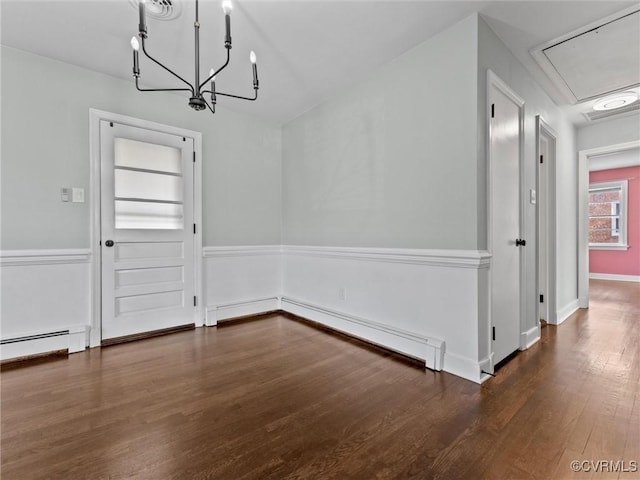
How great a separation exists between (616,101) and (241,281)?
470cm

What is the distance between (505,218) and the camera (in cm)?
236

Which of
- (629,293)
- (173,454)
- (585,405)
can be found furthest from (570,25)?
(629,293)

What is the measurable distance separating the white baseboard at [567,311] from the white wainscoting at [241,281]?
3.38m

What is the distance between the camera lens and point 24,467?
49.7 inches

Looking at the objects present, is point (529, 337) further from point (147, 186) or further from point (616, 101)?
point (147, 186)

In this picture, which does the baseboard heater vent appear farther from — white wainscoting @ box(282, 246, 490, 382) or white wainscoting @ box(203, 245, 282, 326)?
white wainscoting @ box(282, 246, 490, 382)

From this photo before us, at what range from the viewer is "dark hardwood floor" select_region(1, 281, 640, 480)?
128cm

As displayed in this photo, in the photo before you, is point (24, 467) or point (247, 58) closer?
point (24, 467)

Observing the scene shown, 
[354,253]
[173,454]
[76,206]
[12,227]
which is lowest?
[173,454]

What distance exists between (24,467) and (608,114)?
19.4ft

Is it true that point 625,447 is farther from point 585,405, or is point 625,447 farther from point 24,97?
point 24,97

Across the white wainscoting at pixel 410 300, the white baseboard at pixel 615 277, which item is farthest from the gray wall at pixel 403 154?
the white baseboard at pixel 615 277

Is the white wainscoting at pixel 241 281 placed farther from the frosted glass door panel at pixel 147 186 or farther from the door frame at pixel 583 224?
the door frame at pixel 583 224

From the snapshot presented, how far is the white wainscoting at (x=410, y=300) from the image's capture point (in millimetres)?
2072
